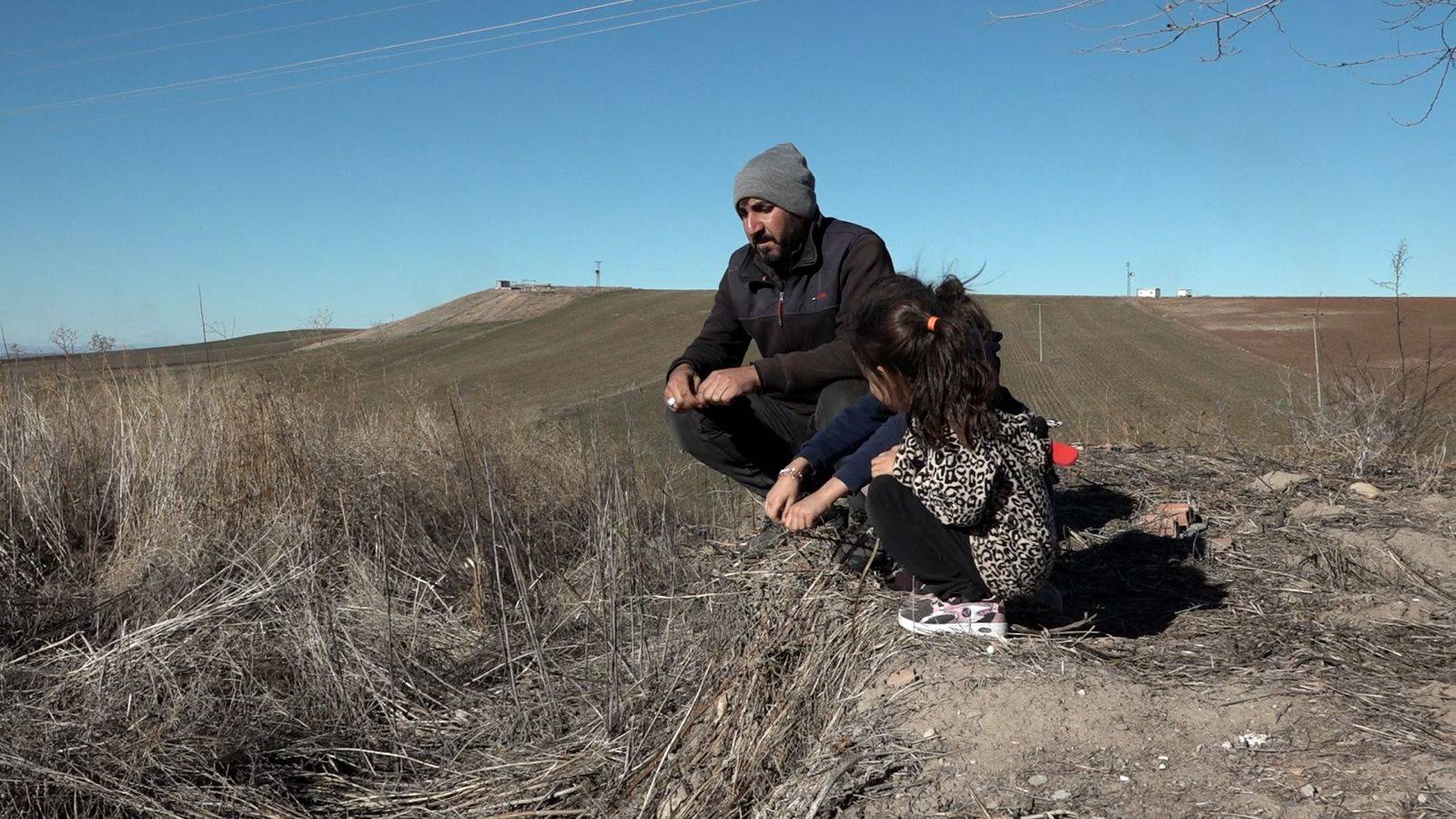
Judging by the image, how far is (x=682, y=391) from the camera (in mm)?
3627

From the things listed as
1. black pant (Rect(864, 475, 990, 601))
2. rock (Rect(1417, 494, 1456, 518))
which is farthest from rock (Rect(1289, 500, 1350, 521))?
black pant (Rect(864, 475, 990, 601))

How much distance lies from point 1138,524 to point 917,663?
1847 mm

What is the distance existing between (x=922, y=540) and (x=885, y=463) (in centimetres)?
20

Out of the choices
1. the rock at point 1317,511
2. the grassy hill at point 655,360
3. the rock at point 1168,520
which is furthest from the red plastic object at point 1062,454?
the grassy hill at point 655,360

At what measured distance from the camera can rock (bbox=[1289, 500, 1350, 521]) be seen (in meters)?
3.90

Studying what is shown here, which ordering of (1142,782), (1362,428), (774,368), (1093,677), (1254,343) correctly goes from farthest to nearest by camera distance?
(1254,343)
(1362,428)
(774,368)
(1093,677)
(1142,782)

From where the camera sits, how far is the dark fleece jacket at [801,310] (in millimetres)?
3500

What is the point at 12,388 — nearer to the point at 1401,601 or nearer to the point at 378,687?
the point at 378,687

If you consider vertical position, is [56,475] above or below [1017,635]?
above

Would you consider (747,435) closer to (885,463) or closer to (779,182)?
(779,182)

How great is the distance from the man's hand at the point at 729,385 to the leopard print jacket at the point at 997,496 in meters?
1.00

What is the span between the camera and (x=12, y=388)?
4.86 metres

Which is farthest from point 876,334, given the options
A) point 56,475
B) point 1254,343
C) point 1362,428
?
point 1254,343

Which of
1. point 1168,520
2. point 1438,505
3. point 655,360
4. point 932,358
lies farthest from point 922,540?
point 655,360
